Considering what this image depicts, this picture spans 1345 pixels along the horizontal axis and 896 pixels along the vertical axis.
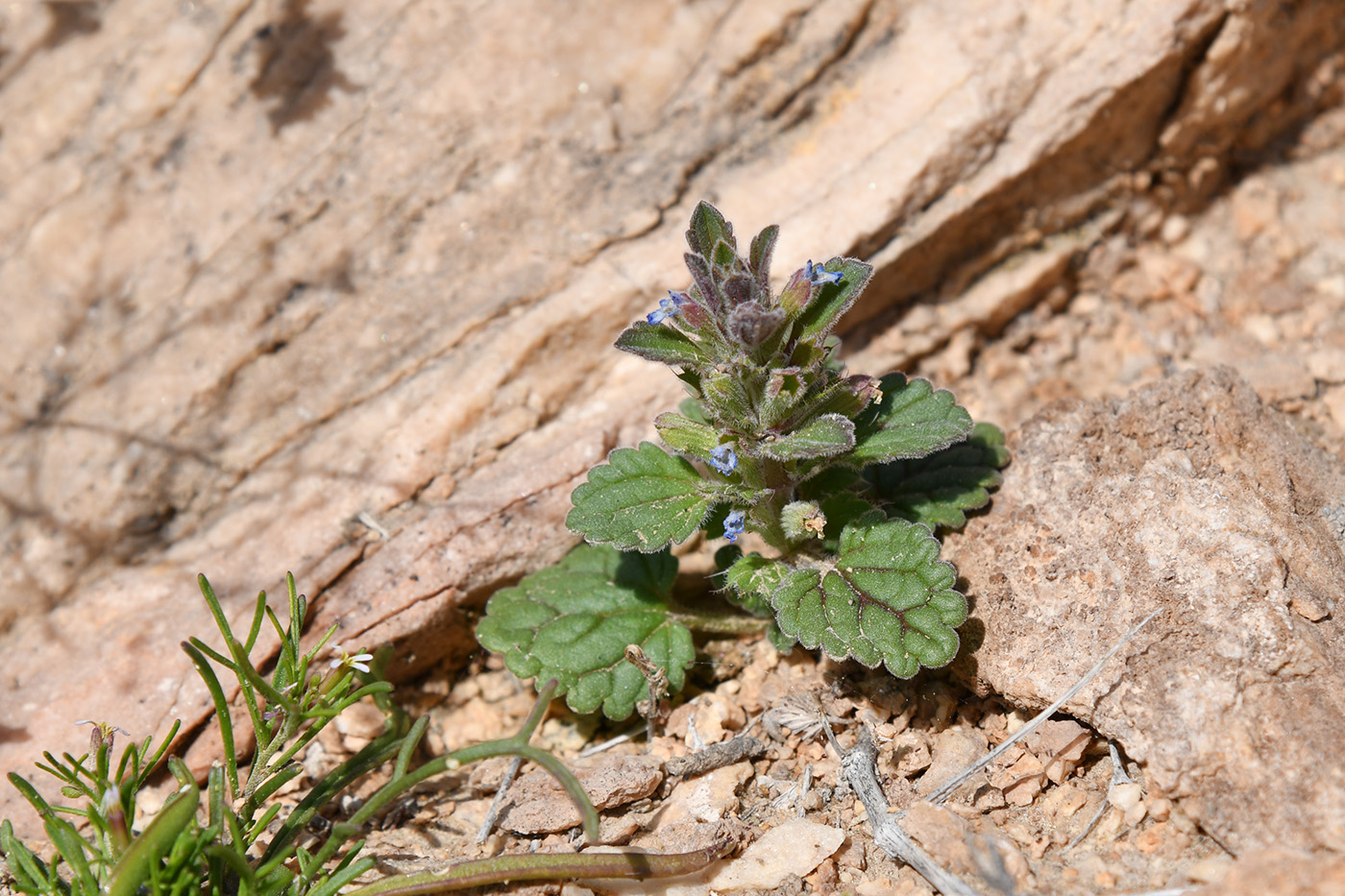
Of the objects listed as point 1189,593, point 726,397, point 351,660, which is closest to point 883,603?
point 726,397

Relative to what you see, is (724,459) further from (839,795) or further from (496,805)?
(496,805)

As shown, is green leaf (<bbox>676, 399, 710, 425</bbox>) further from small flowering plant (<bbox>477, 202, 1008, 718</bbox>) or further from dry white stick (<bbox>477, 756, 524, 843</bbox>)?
dry white stick (<bbox>477, 756, 524, 843</bbox>)

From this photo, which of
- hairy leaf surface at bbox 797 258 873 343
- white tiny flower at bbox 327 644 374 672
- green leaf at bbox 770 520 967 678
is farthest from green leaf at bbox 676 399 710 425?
white tiny flower at bbox 327 644 374 672

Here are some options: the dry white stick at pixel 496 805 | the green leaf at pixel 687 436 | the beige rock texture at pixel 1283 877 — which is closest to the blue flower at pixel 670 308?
the green leaf at pixel 687 436

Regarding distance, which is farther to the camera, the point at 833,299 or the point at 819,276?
the point at 833,299

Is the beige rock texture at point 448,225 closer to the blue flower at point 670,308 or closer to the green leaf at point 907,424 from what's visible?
the green leaf at point 907,424

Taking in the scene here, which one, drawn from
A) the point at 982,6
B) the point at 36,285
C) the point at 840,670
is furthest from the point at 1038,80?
the point at 36,285
